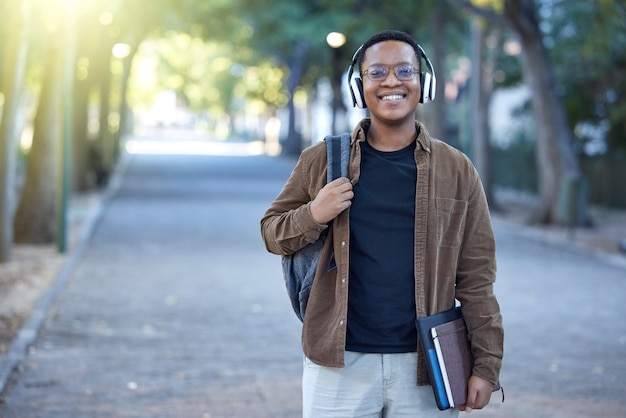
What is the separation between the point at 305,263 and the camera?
3678mm

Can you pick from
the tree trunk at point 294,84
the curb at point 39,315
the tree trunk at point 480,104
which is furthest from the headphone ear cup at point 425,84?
the tree trunk at point 294,84

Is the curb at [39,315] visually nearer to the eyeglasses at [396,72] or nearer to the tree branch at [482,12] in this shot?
the eyeglasses at [396,72]

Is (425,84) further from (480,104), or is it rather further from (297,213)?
(480,104)

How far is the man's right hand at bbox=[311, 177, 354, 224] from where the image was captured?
11.3 feet

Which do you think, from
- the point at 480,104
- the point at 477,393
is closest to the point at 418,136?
the point at 477,393

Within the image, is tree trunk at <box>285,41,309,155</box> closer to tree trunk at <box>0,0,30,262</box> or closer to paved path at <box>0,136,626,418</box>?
paved path at <box>0,136,626,418</box>

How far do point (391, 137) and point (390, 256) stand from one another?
1.19ft

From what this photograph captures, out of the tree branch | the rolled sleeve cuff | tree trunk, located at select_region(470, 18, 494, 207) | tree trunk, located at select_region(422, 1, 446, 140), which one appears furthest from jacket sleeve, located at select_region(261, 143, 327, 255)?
tree trunk, located at select_region(422, 1, 446, 140)

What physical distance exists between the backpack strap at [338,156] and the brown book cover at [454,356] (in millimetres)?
522

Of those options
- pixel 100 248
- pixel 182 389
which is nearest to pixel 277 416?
pixel 182 389

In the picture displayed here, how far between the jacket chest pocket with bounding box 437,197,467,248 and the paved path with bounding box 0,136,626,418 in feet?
12.8

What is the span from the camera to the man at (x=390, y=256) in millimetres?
3482

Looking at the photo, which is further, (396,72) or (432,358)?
(396,72)

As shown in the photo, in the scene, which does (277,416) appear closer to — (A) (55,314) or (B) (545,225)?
(A) (55,314)
